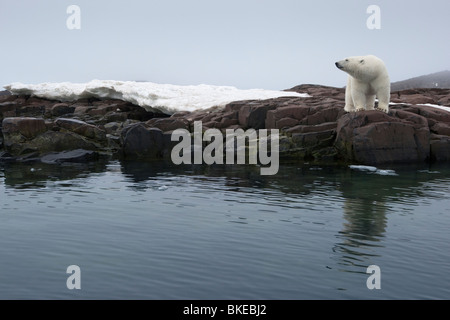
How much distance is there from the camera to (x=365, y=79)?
20328mm

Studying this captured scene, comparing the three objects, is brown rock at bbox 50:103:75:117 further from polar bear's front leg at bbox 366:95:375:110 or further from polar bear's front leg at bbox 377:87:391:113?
polar bear's front leg at bbox 377:87:391:113

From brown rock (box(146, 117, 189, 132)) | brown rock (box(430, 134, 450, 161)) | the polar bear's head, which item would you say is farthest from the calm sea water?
brown rock (box(146, 117, 189, 132))

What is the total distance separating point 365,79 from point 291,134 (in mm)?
4811

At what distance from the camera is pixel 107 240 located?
946 cm

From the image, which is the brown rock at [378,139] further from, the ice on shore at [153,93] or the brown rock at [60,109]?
the brown rock at [60,109]

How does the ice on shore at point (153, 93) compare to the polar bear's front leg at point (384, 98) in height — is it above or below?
above

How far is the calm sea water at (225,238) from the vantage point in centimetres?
711

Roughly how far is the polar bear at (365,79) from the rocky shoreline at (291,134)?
60cm

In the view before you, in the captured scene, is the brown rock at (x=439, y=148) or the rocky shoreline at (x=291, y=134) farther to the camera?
the brown rock at (x=439, y=148)

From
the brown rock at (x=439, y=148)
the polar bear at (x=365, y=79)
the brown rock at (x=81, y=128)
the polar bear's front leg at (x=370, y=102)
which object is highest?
the polar bear at (x=365, y=79)

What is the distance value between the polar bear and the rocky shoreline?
1.98 feet

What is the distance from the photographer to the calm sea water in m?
7.11

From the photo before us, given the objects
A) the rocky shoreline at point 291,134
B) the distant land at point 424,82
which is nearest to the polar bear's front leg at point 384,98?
the rocky shoreline at point 291,134

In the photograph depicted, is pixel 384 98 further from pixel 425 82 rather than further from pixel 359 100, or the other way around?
pixel 425 82
